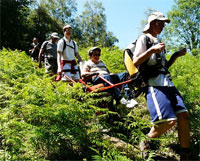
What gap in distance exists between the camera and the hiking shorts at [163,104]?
8.39 feet

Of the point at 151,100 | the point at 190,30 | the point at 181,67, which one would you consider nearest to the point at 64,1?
the point at 190,30

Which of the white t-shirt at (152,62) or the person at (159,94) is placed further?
the white t-shirt at (152,62)

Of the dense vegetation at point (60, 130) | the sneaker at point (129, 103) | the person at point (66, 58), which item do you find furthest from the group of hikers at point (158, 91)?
the person at point (66, 58)

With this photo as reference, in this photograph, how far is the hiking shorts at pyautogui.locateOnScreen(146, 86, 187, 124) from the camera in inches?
101

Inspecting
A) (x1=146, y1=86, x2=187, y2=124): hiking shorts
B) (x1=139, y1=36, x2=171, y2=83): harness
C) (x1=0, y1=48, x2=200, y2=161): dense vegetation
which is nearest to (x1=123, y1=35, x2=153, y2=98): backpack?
(x1=139, y1=36, x2=171, y2=83): harness

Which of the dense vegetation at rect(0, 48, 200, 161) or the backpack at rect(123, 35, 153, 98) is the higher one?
the backpack at rect(123, 35, 153, 98)

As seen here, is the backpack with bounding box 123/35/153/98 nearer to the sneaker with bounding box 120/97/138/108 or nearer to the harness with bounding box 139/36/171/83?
the harness with bounding box 139/36/171/83

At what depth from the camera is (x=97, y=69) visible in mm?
4695

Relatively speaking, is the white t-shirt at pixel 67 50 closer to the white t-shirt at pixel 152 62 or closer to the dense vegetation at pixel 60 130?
the dense vegetation at pixel 60 130

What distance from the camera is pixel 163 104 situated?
2.60 metres

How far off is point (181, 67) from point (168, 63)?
3229 mm

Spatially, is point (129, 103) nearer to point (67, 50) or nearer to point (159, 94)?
point (159, 94)

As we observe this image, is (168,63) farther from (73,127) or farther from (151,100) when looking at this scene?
(73,127)

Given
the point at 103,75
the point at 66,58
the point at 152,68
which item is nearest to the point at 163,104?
the point at 152,68
